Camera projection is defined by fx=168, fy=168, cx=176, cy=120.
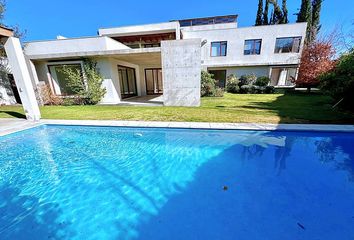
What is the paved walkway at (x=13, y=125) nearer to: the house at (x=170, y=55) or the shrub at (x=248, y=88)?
the house at (x=170, y=55)

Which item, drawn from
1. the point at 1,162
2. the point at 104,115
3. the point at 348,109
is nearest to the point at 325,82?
the point at 348,109

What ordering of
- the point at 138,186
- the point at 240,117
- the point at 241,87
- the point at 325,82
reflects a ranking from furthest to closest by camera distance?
1. the point at 241,87
2. the point at 325,82
3. the point at 240,117
4. the point at 138,186

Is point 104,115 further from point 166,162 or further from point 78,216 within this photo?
point 78,216

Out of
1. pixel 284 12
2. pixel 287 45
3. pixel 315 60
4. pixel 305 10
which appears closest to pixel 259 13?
pixel 284 12

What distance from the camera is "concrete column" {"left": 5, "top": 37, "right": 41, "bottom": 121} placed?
279 inches

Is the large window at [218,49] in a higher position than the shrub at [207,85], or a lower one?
higher

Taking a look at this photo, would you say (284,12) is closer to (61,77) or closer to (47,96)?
(61,77)

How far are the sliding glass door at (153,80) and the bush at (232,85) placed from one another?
8571mm

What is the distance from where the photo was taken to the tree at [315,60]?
→ 16605mm

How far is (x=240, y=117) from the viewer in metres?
8.08

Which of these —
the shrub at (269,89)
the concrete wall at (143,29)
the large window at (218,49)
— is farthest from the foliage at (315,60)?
the concrete wall at (143,29)

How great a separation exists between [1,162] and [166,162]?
4.82 meters

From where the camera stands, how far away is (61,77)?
44.2ft

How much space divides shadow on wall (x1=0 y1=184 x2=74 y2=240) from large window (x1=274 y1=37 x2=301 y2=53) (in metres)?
26.1
